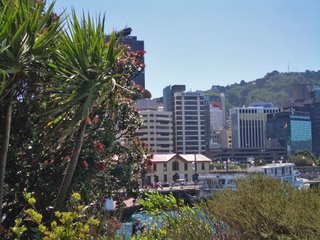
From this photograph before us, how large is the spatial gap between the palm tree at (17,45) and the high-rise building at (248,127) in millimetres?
158982

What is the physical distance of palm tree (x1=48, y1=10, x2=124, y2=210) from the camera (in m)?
4.88

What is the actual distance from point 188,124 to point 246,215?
407 ft

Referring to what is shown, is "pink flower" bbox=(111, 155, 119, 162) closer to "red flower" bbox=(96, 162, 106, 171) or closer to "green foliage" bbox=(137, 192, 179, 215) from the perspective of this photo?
"red flower" bbox=(96, 162, 106, 171)

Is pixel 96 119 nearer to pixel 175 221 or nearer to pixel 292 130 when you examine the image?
pixel 175 221

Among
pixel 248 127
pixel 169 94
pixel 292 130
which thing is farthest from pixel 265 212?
pixel 248 127

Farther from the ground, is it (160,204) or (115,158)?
(115,158)

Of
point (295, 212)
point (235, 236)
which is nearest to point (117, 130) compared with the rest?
point (235, 236)

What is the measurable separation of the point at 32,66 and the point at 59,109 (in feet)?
1.90

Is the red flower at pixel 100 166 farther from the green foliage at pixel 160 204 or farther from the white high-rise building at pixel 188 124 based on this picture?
the white high-rise building at pixel 188 124

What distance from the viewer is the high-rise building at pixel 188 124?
12438 centimetres

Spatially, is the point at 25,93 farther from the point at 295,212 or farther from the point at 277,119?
the point at 277,119

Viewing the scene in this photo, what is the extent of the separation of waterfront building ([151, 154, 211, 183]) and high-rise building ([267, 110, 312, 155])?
6994cm

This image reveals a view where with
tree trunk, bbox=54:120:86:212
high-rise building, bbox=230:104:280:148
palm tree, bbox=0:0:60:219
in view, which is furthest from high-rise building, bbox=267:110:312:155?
palm tree, bbox=0:0:60:219

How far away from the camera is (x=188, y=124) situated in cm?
12800
